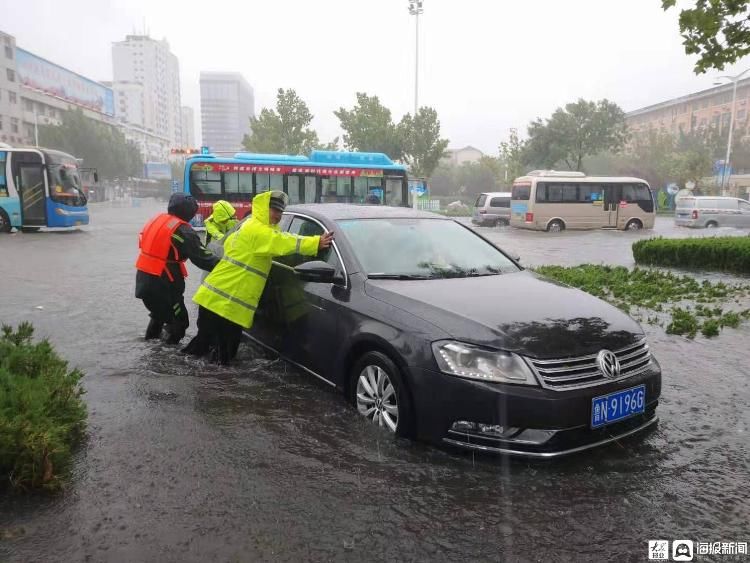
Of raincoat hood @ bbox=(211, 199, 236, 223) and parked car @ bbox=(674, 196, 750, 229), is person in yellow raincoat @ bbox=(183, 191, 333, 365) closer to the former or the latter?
raincoat hood @ bbox=(211, 199, 236, 223)

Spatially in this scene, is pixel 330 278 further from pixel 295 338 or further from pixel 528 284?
pixel 528 284

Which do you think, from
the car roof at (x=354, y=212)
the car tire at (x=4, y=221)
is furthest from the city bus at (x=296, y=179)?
the car roof at (x=354, y=212)

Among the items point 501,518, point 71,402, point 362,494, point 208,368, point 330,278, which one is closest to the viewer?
point 501,518

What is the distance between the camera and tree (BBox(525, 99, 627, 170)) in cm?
4347

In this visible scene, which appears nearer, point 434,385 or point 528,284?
point 434,385

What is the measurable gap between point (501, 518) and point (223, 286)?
9.27ft

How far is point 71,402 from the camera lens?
355 cm

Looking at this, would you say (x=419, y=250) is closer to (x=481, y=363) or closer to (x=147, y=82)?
(x=481, y=363)

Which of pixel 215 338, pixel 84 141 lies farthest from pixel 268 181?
pixel 84 141

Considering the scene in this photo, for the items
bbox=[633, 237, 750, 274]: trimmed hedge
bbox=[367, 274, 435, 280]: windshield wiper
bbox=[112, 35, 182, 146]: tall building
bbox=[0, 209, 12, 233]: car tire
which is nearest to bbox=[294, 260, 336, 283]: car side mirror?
bbox=[367, 274, 435, 280]: windshield wiper

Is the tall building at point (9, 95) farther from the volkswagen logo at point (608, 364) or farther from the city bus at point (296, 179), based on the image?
the volkswagen logo at point (608, 364)

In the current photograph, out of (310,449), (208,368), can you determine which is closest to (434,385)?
(310,449)

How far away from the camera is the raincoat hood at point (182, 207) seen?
536cm

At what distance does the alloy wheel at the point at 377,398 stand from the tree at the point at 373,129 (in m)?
36.9
